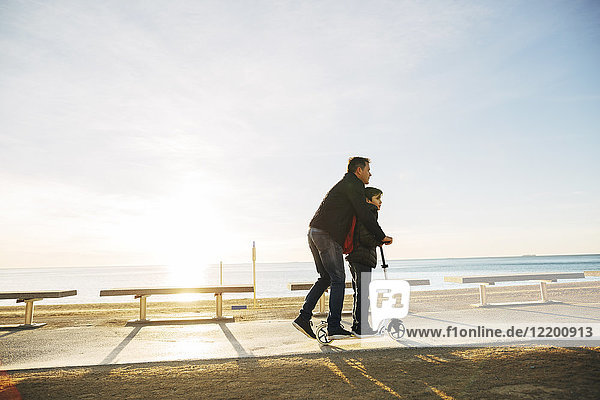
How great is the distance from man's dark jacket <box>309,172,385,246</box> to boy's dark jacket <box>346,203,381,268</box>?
260 millimetres

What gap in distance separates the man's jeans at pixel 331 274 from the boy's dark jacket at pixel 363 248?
1.02 feet

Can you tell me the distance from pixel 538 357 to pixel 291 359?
8.44ft

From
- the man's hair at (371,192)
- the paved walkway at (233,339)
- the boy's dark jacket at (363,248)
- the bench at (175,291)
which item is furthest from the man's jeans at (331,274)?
the bench at (175,291)

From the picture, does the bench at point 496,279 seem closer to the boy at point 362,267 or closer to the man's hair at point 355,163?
the boy at point 362,267

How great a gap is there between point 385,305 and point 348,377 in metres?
1.72

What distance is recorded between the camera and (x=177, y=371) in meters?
4.66

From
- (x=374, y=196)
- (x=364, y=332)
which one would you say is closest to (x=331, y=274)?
(x=364, y=332)

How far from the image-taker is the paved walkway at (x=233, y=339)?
18.0ft

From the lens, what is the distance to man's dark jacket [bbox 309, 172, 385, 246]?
523 cm

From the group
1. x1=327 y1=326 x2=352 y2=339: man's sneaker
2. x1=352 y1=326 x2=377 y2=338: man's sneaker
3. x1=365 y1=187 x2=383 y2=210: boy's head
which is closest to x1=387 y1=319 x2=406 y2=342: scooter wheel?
x1=352 y1=326 x2=377 y2=338: man's sneaker

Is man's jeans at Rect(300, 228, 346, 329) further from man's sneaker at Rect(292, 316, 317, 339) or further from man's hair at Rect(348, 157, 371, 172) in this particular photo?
man's hair at Rect(348, 157, 371, 172)

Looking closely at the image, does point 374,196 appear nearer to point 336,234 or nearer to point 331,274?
point 336,234

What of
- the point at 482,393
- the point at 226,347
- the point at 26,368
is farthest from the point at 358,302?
the point at 26,368

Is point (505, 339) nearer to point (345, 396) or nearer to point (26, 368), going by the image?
Answer: point (345, 396)
